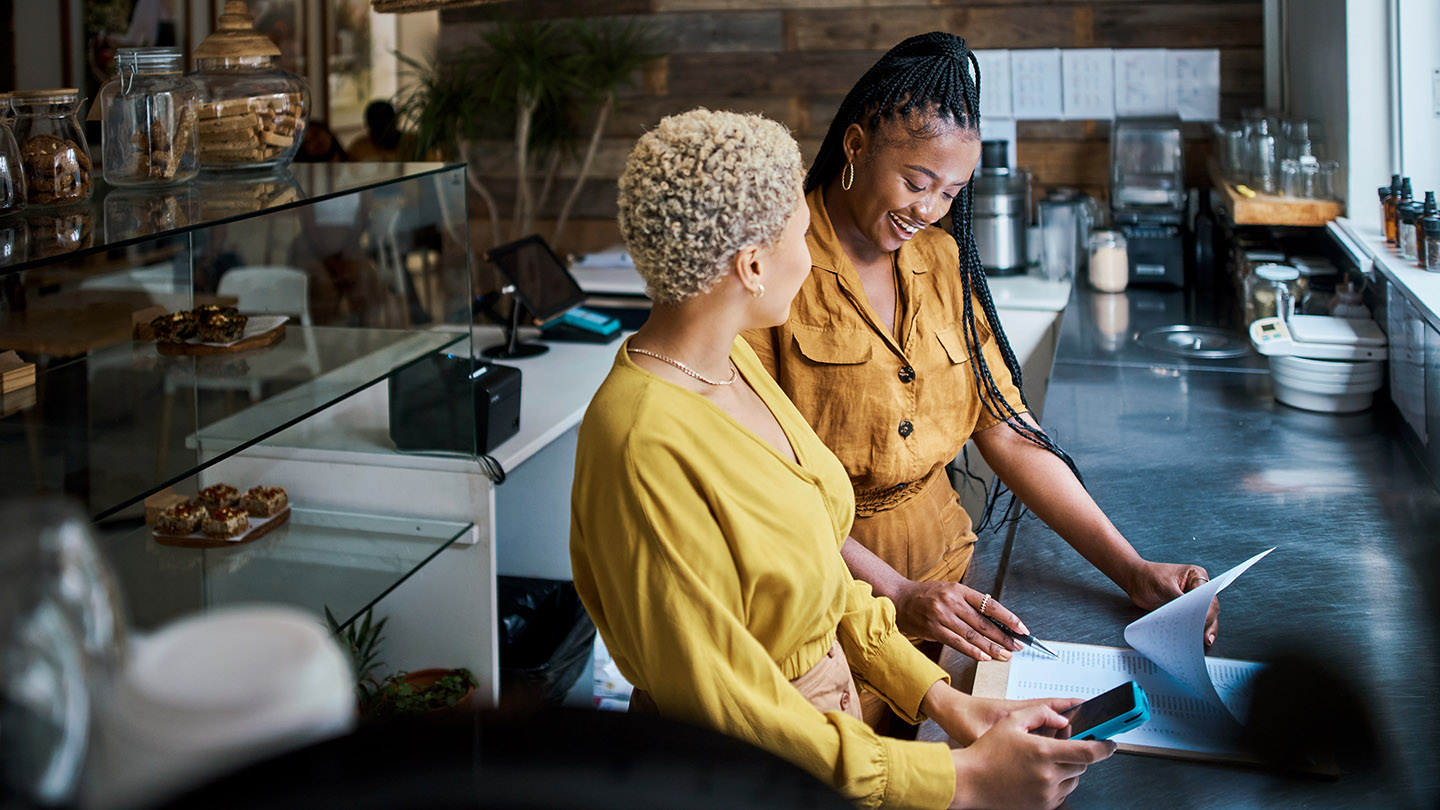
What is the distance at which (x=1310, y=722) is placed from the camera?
4.01 ft

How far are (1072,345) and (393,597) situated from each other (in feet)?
6.11

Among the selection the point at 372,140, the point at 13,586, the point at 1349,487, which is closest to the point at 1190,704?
the point at 1349,487

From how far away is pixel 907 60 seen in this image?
173 centimetres

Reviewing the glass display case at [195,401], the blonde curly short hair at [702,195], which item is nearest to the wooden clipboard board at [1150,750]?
the blonde curly short hair at [702,195]

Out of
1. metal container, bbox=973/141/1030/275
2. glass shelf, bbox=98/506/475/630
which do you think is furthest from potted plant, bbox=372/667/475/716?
metal container, bbox=973/141/1030/275

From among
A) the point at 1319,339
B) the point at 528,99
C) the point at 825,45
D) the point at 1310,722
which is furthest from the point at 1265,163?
the point at 528,99

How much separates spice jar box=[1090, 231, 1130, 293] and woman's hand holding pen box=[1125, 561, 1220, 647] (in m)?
2.32

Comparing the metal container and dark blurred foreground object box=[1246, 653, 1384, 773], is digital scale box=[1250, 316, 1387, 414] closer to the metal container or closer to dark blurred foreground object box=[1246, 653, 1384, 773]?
dark blurred foreground object box=[1246, 653, 1384, 773]

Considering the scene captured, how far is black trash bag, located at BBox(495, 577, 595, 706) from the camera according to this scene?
274 centimetres

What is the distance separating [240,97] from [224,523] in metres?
0.72

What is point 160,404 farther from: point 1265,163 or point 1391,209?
point 1265,163

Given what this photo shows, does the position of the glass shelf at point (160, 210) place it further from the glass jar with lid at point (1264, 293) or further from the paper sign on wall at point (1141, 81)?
the paper sign on wall at point (1141, 81)

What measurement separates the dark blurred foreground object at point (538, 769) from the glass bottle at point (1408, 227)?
2621 millimetres

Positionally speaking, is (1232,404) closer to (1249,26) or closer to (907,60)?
(907,60)
